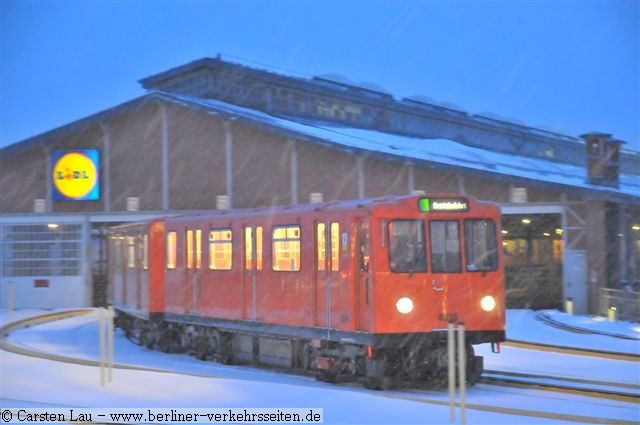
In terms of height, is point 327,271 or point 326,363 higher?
point 327,271

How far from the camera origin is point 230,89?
46.2 meters

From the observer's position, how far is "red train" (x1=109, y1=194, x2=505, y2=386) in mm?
12289

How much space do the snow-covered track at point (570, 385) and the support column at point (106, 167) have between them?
821 inches

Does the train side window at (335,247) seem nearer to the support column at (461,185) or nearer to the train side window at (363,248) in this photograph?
the train side window at (363,248)


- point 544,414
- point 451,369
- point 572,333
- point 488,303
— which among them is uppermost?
point 488,303

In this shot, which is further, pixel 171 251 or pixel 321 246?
pixel 171 251

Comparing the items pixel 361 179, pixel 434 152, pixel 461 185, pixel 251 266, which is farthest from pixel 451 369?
pixel 434 152

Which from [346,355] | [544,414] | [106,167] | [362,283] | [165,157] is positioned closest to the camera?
[544,414]

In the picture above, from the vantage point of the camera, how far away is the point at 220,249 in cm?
1645

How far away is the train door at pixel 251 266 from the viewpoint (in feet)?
49.4

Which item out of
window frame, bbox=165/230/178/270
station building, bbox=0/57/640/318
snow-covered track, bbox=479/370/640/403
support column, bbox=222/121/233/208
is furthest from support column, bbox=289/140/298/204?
snow-covered track, bbox=479/370/640/403

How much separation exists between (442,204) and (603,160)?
1966 cm

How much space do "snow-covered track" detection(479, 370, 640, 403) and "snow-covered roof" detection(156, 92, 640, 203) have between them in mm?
14169

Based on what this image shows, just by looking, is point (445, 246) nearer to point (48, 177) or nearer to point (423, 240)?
point (423, 240)
